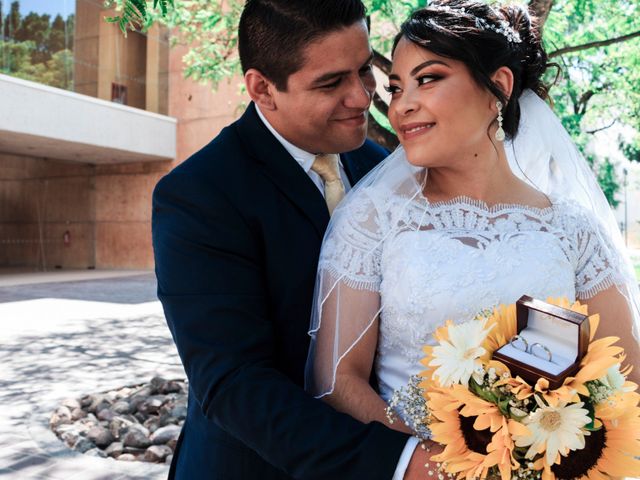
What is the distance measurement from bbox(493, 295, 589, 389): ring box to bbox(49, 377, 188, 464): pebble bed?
3.67 m

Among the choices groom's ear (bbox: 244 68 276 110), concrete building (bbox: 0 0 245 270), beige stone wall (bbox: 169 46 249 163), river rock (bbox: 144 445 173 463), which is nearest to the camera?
groom's ear (bbox: 244 68 276 110)

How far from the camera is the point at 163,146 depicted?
65.1ft

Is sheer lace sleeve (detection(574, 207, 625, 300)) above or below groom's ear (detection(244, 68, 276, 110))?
below

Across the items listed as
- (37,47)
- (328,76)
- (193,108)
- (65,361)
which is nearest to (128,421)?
(65,361)

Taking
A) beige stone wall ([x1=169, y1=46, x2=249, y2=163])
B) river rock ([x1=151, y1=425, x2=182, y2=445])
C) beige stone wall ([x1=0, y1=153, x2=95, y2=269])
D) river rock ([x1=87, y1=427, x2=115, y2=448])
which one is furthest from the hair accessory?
beige stone wall ([x1=0, y1=153, x2=95, y2=269])

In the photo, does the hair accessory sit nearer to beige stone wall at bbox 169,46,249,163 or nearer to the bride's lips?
the bride's lips

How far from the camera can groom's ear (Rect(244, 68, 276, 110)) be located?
92.1 inches

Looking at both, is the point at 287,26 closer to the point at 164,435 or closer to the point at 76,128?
the point at 164,435

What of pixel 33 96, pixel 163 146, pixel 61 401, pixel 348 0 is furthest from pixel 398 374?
pixel 163 146

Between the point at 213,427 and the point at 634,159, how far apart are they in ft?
74.0

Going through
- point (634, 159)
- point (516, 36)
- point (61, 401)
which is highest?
point (634, 159)

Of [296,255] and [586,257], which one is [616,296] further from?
[296,255]

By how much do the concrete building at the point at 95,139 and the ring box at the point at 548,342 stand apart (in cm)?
1597

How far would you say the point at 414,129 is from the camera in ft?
6.49
